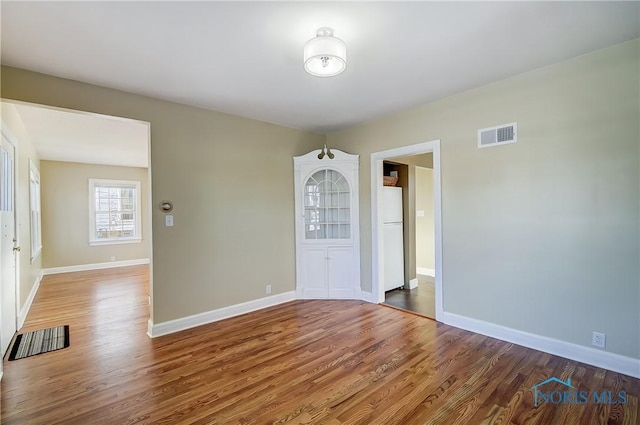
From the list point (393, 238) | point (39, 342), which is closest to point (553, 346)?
point (393, 238)

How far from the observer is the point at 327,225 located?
14.9 ft

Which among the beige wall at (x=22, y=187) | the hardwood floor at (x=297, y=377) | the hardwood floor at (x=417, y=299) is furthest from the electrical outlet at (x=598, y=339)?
the beige wall at (x=22, y=187)

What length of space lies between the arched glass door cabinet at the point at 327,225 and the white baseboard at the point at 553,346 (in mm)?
1542

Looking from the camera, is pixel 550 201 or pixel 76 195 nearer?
pixel 550 201

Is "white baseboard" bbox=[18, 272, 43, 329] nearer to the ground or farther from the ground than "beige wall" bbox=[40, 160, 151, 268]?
nearer to the ground

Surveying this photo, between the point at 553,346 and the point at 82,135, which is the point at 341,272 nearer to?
the point at 553,346

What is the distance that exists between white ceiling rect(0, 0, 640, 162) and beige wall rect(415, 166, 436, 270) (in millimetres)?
3223

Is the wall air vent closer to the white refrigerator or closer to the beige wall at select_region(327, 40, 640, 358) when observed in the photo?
the beige wall at select_region(327, 40, 640, 358)

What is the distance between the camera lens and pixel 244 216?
3949 millimetres

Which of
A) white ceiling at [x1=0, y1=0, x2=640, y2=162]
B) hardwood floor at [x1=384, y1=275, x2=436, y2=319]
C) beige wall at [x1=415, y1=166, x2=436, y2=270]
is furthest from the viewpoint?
beige wall at [x1=415, y1=166, x2=436, y2=270]

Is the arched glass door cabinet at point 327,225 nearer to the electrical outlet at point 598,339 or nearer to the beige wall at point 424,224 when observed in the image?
the beige wall at point 424,224

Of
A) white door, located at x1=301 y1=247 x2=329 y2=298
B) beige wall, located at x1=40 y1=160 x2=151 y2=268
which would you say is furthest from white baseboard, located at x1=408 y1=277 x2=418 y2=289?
beige wall, located at x1=40 y1=160 x2=151 y2=268

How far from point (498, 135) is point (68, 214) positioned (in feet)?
28.0

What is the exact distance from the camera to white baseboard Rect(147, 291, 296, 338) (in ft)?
10.6
